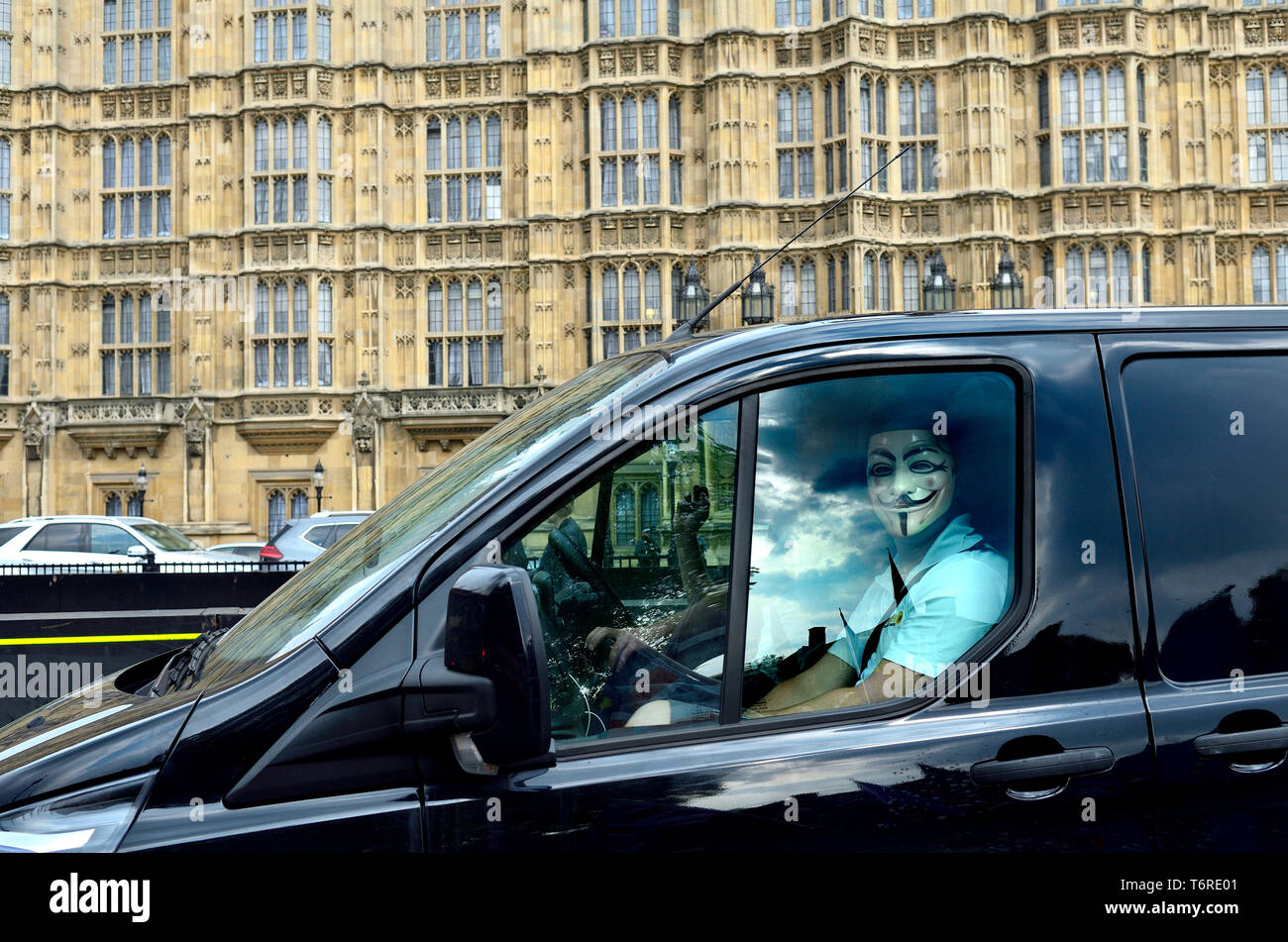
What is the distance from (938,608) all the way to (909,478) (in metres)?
0.26

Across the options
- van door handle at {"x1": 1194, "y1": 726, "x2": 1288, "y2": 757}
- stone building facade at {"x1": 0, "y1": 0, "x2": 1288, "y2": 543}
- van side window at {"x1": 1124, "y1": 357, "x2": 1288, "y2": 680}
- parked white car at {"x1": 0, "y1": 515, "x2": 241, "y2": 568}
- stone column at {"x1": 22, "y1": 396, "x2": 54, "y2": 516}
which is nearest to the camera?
van door handle at {"x1": 1194, "y1": 726, "x2": 1288, "y2": 757}

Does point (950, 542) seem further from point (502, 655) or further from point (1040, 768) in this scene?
point (502, 655)

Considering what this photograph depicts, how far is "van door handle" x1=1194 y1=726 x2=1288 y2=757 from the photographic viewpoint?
1847mm

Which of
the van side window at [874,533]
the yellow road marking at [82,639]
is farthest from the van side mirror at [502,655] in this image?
the yellow road marking at [82,639]

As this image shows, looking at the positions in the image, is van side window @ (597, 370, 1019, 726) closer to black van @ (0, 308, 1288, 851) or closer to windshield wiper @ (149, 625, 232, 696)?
black van @ (0, 308, 1288, 851)

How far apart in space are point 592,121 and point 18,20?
14738mm

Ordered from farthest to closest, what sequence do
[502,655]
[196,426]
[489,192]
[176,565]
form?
[489,192] < [196,426] < [176,565] < [502,655]

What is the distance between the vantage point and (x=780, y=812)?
1.78 m

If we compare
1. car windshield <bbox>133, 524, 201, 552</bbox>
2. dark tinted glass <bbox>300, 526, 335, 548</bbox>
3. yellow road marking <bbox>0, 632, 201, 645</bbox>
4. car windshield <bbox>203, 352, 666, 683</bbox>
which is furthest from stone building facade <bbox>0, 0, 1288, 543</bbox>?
car windshield <bbox>203, 352, 666, 683</bbox>

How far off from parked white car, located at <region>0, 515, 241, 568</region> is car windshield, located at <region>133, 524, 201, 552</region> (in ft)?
0.11

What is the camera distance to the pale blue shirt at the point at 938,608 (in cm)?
203

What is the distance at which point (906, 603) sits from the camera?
6.97 ft

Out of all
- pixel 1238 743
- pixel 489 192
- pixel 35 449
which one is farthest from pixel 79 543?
pixel 1238 743
